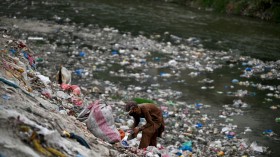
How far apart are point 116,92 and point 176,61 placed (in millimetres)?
3218

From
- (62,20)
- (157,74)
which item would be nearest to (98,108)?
(157,74)

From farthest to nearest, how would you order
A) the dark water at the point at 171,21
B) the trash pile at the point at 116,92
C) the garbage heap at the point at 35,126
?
the dark water at the point at 171,21
the trash pile at the point at 116,92
the garbage heap at the point at 35,126

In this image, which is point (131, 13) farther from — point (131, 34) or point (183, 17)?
point (131, 34)

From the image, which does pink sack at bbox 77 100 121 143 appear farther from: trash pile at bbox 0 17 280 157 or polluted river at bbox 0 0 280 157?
polluted river at bbox 0 0 280 157

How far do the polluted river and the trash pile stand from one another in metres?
0.03

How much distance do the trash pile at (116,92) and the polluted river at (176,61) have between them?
3 centimetres

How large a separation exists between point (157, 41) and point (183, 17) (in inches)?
201

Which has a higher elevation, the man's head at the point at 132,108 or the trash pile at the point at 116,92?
the man's head at the point at 132,108

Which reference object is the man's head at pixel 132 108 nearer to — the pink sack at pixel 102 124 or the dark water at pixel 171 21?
the pink sack at pixel 102 124

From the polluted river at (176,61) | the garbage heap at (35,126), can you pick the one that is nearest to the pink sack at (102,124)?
the garbage heap at (35,126)

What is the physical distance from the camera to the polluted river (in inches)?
298

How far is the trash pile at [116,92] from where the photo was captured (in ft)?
14.9

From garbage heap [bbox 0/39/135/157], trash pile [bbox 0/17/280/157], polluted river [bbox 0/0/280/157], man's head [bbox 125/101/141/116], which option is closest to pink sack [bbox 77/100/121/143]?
trash pile [bbox 0/17/280/157]

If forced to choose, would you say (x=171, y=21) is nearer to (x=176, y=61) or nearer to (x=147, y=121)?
(x=176, y=61)
